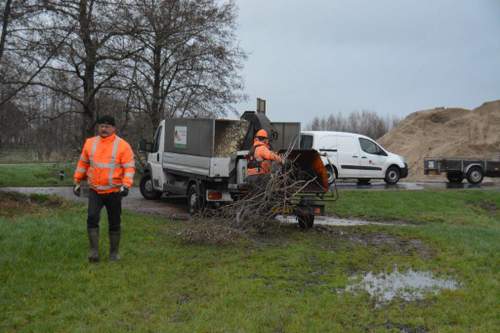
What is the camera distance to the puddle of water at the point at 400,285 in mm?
5988

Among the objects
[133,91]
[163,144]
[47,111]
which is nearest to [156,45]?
[133,91]

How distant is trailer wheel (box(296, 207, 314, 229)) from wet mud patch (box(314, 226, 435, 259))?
17 centimetres

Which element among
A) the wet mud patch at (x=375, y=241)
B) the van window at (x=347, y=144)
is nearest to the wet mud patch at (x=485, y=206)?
the van window at (x=347, y=144)

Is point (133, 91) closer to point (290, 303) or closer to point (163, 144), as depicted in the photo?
point (163, 144)

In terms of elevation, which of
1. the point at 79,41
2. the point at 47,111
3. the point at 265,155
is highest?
the point at 79,41

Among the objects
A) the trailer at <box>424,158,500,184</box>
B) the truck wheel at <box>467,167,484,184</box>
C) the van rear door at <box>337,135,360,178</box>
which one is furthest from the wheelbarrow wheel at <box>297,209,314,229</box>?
the truck wheel at <box>467,167,484,184</box>

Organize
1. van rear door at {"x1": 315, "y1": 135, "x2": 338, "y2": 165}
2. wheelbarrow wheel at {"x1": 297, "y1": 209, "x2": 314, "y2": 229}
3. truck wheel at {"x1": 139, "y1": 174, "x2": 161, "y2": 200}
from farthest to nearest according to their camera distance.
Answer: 1. van rear door at {"x1": 315, "y1": 135, "x2": 338, "y2": 165}
2. truck wheel at {"x1": 139, "y1": 174, "x2": 161, "y2": 200}
3. wheelbarrow wheel at {"x1": 297, "y1": 209, "x2": 314, "y2": 229}

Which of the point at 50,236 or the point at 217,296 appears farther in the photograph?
the point at 50,236

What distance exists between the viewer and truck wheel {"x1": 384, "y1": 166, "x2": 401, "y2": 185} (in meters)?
22.9

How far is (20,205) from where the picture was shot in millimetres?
12695

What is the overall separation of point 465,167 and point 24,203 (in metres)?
19.6

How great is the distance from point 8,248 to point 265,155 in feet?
15.3

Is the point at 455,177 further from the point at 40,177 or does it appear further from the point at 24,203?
the point at 24,203

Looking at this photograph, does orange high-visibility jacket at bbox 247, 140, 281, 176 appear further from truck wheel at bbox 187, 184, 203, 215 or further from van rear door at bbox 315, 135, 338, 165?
van rear door at bbox 315, 135, 338, 165
